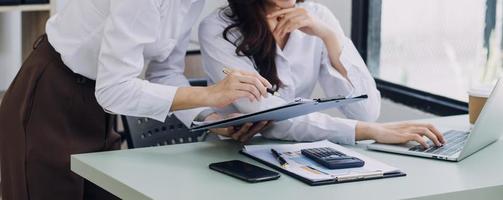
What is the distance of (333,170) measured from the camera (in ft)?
5.98

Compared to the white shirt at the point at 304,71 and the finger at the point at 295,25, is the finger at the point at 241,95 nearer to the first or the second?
the white shirt at the point at 304,71

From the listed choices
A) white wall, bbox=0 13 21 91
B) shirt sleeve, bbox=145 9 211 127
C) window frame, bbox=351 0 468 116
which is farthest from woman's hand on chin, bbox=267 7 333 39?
white wall, bbox=0 13 21 91

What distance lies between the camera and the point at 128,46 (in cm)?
193

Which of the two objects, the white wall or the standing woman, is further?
the white wall

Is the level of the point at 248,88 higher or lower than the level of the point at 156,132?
higher

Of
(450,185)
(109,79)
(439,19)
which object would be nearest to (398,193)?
(450,185)

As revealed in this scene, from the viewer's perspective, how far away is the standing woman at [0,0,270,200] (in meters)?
1.96

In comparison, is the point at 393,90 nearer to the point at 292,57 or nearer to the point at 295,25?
the point at 292,57

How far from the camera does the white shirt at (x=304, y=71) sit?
2.20 metres

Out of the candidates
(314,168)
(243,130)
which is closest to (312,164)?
(314,168)

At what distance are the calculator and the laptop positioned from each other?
7.8 inches

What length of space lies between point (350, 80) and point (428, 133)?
365 mm

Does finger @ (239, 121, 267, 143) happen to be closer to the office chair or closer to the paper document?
the paper document

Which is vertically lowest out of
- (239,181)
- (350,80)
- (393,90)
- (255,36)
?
(393,90)
